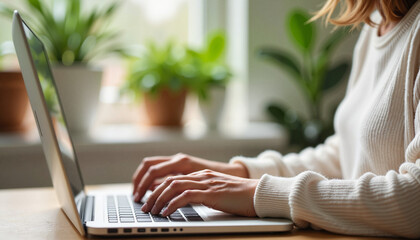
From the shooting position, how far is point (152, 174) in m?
0.93

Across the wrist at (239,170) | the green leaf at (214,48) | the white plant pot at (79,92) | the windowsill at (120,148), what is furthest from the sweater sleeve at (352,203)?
the green leaf at (214,48)

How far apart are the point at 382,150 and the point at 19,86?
123 centimetres

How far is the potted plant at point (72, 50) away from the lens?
66.2 inches

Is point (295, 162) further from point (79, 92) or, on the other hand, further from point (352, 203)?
point (79, 92)

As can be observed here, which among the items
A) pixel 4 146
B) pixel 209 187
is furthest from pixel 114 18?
pixel 209 187

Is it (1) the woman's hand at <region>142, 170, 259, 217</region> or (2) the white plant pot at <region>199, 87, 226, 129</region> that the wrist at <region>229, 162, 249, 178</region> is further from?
(2) the white plant pot at <region>199, 87, 226, 129</region>

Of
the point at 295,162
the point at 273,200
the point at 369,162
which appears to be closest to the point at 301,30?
the point at 295,162

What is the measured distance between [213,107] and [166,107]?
0.58 feet

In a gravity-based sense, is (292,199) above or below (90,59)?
below

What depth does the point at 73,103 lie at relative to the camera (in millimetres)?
1703

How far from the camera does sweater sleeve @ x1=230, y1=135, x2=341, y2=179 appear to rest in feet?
3.23

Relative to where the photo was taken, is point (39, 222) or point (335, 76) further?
point (335, 76)

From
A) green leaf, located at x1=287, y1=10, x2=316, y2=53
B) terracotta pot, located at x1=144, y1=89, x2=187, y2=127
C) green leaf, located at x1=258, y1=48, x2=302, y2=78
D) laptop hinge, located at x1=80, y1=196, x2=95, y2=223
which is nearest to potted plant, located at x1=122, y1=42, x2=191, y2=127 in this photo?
terracotta pot, located at x1=144, y1=89, x2=187, y2=127

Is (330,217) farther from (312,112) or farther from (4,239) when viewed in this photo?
(312,112)
